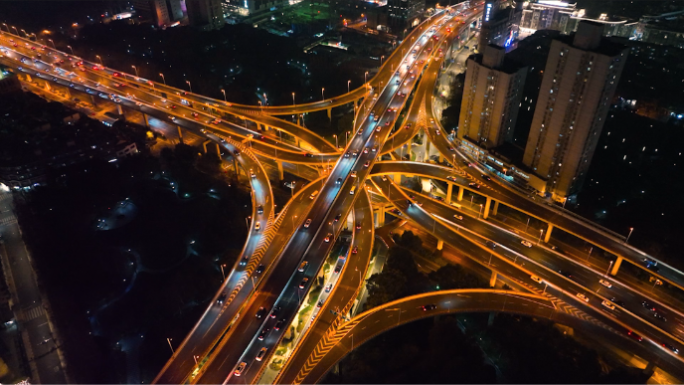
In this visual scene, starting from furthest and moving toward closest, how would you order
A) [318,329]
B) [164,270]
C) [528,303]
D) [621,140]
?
[621,140], [164,270], [528,303], [318,329]

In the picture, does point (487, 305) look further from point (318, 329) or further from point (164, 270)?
point (164, 270)

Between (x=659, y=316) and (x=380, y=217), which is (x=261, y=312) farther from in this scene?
(x=659, y=316)

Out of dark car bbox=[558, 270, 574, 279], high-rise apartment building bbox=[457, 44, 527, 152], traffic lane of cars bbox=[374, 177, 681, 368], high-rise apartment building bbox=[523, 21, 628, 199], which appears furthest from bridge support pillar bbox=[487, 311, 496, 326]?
high-rise apartment building bbox=[457, 44, 527, 152]

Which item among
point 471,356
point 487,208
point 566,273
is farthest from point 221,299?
point 566,273

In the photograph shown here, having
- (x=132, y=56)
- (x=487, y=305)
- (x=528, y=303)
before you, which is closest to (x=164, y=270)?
(x=487, y=305)

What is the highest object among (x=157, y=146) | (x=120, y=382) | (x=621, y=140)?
(x=621, y=140)

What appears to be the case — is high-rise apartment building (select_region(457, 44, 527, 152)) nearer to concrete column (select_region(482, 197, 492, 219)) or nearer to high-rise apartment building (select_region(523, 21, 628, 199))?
high-rise apartment building (select_region(523, 21, 628, 199))
